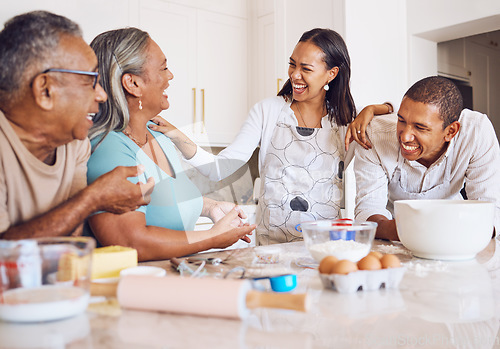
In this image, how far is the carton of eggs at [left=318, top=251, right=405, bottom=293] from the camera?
2.77 feet

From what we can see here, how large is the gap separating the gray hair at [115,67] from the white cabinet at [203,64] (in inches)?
85.5

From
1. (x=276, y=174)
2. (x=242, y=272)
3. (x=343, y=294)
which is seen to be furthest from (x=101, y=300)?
(x=276, y=174)

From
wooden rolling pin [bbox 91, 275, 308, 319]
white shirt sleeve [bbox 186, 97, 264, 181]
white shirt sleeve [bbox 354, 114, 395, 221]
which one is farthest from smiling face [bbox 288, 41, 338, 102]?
wooden rolling pin [bbox 91, 275, 308, 319]

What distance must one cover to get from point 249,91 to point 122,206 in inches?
120

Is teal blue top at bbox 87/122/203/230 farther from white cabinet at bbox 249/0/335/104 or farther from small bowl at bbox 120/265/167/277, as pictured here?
white cabinet at bbox 249/0/335/104

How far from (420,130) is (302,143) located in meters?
0.51

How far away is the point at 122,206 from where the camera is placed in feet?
3.53

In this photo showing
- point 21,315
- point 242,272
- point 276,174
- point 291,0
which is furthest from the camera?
point 291,0

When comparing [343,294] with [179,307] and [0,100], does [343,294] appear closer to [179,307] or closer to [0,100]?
[179,307]

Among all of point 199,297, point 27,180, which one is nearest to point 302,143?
point 27,180

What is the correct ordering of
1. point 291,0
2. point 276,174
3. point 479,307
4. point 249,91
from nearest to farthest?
1. point 479,307
2. point 276,174
3. point 291,0
4. point 249,91

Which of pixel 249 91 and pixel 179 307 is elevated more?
pixel 249 91

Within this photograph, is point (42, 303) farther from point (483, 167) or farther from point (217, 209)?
point (483, 167)

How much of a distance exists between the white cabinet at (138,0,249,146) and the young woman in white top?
1666 millimetres
